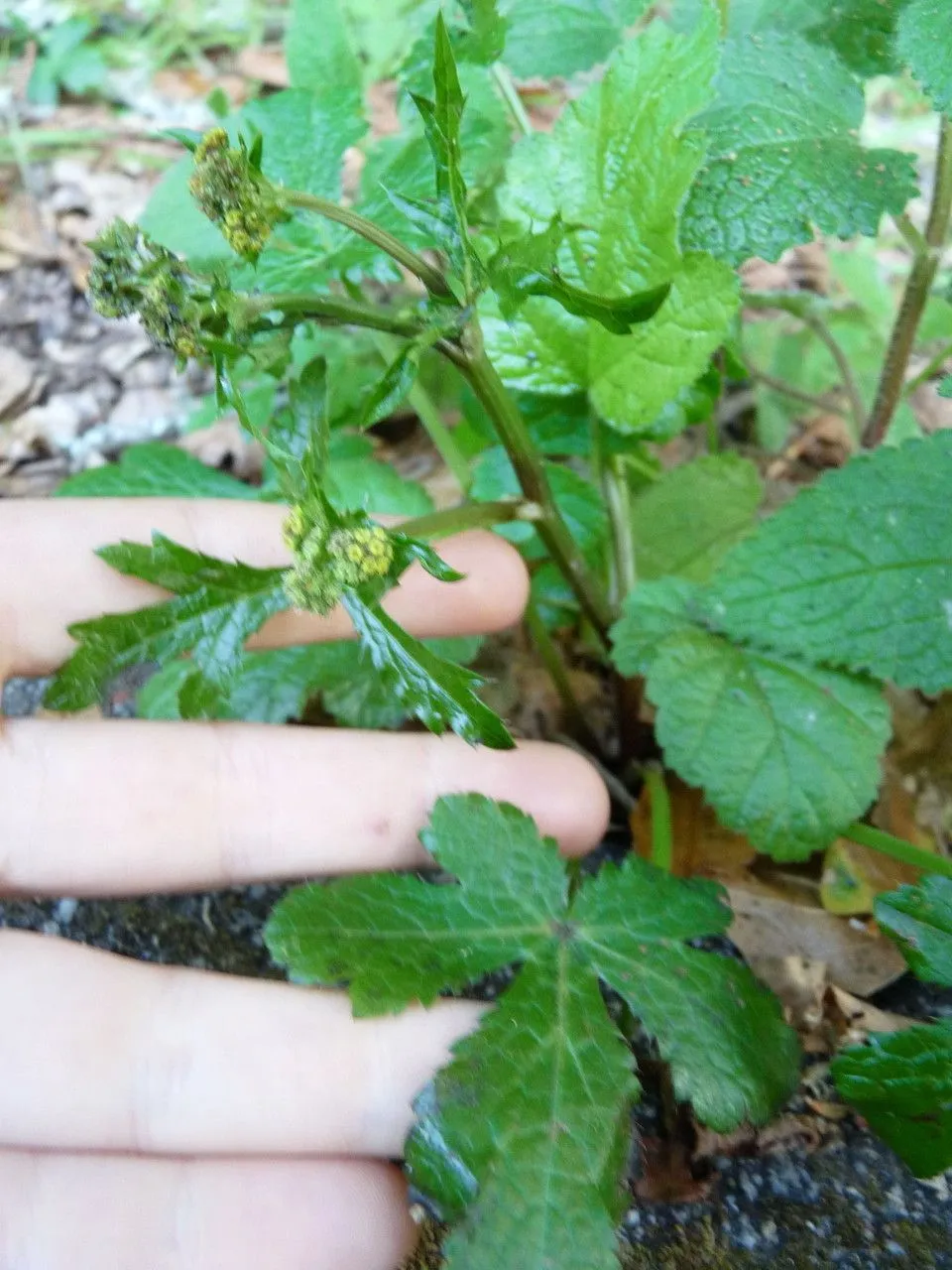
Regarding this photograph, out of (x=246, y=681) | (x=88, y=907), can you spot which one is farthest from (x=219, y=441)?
(x=88, y=907)

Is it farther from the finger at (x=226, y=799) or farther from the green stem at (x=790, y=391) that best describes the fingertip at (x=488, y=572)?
the green stem at (x=790, y=391)

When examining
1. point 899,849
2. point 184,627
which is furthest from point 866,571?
point 184,627

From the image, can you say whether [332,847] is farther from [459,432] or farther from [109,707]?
[459,432]

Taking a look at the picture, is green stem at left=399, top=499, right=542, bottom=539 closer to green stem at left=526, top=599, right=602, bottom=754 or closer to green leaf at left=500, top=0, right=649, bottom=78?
green stem at left=526, top=599, right=602, bottom=754

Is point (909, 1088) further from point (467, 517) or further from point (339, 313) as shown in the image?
point (339, 313)

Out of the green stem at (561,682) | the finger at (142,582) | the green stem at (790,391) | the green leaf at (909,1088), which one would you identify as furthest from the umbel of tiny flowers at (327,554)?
the green stem at (790,391)

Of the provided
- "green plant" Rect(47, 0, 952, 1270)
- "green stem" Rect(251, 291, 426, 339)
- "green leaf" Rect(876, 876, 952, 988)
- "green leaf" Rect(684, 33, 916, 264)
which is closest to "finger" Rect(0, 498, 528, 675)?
"green plant" Rect(47, 0, 952, 1270)
